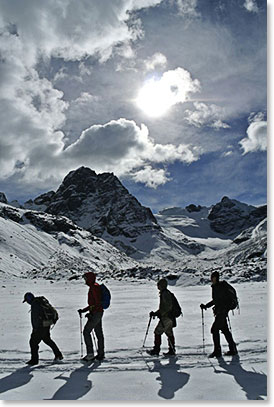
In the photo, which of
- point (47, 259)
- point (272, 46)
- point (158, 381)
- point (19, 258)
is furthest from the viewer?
point (47, 259)

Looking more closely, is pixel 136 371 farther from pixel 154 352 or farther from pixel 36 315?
pixel 36 315

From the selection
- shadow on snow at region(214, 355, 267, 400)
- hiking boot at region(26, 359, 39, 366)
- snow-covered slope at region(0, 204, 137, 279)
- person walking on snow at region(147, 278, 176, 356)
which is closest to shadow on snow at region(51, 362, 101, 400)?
hiking boot at region(26, 359, 39, 366)

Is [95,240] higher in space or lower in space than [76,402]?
higher

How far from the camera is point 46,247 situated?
9375 cm

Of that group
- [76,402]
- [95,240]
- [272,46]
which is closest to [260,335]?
[76,402]

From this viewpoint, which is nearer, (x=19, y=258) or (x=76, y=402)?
(x=76, y=402)

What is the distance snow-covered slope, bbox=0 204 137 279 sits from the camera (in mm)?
74363

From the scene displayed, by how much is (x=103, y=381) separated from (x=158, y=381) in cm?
105

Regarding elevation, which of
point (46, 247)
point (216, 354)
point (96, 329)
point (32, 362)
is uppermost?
point (46, 247)

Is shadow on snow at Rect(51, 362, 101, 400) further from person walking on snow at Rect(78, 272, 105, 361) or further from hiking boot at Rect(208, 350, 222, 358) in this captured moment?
hiking boot at Rect(208, 350, 222, 358)

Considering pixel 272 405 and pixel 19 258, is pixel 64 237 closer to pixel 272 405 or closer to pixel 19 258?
pixel 19 258

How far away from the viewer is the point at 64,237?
355 ft

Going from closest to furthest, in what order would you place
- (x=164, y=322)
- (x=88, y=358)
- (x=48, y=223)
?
(x=88, y=358) → (x=164, y=322) → (x=48, y=223)

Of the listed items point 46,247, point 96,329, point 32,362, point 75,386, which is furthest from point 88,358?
point 46,247
